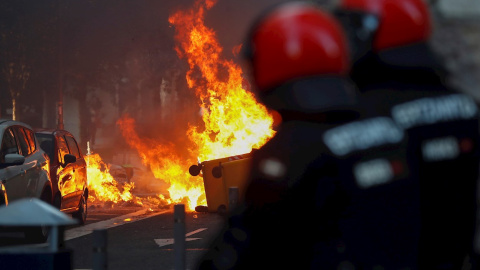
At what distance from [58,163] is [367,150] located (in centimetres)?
1315

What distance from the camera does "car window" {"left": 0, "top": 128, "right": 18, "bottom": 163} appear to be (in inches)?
485

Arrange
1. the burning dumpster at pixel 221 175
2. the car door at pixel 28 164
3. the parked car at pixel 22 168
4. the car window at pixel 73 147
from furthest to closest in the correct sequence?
the car window at pixel 73 147, the burning dumpster at pixel 221 175, the car door at pixel 28 164, the parked car at pixel 22 168

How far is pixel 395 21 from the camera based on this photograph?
295cm

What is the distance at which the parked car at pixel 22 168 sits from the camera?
1182cm

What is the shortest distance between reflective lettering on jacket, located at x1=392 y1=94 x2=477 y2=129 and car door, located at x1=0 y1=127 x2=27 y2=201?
9474 mm

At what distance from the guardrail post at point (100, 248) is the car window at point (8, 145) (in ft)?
20.5

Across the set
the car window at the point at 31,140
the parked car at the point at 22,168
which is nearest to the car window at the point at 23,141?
the parked car at the point at 22,168

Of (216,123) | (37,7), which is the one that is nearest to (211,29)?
(216,123)

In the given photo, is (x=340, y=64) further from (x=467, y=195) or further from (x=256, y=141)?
(x=256, y=141)

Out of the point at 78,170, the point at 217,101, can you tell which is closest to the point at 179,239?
the point at 78,170

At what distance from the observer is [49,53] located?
40.1 m

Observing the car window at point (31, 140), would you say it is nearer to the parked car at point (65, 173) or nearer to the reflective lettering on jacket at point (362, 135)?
the parked car at point (65, 173)

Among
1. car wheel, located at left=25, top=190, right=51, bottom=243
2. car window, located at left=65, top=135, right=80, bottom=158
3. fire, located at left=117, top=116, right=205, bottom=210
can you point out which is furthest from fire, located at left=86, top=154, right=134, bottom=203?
car wheel, located at left=25, top=190, right=51, bottom=243

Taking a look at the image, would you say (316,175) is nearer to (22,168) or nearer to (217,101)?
(22,168)
